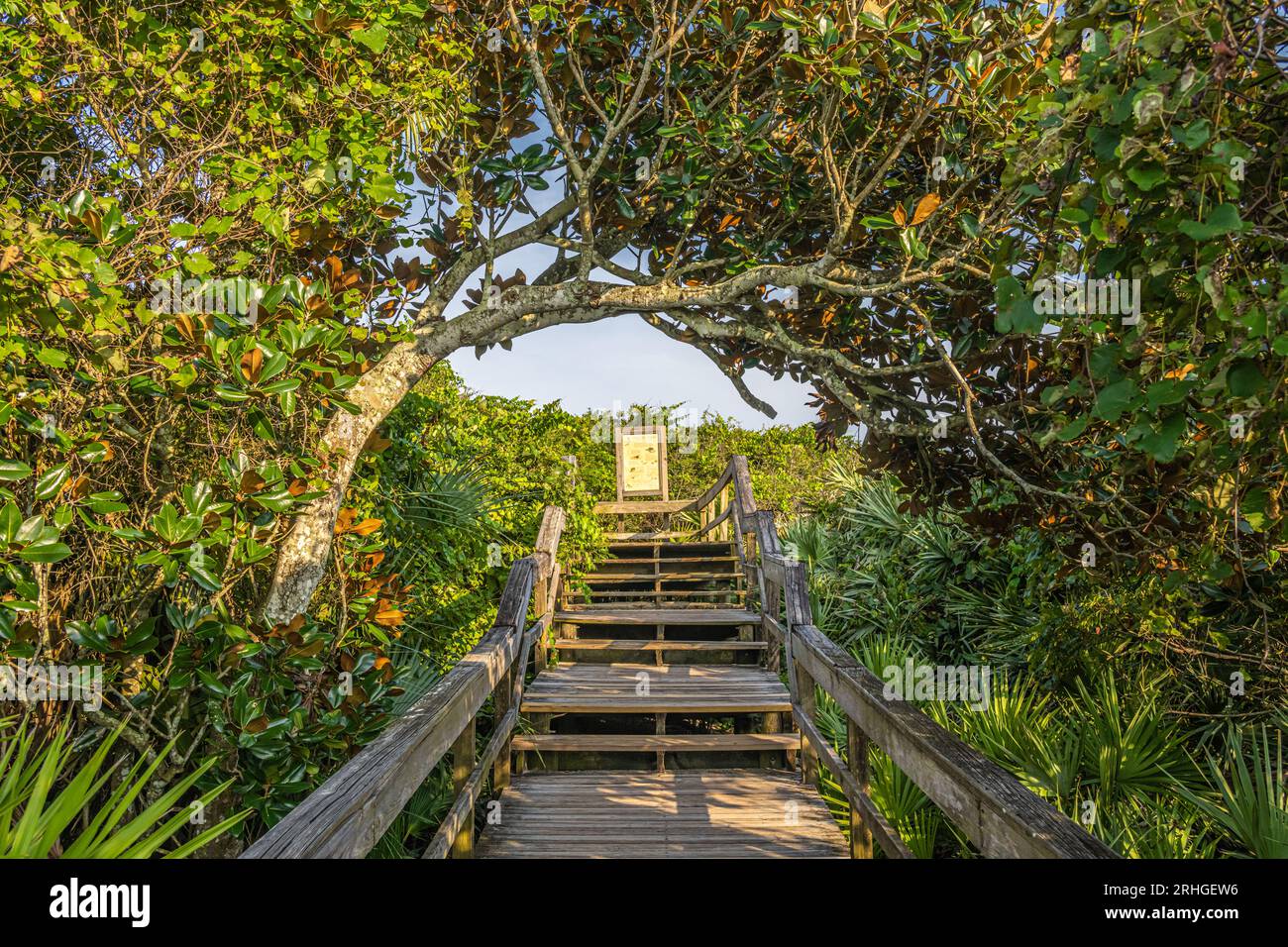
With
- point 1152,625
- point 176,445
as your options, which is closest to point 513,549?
point 176,445

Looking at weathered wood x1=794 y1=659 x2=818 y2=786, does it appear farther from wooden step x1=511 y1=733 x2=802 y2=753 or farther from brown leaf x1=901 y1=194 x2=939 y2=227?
brown leaf x1=901 y1=194 x2=939 y2=227

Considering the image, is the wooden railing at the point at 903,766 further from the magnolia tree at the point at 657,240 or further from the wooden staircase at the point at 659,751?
the magnolia tree at the point at 657,240

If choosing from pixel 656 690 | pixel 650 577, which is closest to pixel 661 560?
pixel 650 577

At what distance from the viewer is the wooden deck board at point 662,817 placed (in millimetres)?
3086

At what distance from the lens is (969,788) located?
1592 millimetres

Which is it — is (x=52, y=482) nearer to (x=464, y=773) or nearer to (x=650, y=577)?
(x=464, y=773)

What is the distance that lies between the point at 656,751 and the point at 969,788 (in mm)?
2932

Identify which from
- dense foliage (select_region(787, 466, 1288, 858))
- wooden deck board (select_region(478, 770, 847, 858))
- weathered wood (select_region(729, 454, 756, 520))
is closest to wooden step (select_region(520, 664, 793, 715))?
wooden deck board (select_region(478, 770, 847, 858))

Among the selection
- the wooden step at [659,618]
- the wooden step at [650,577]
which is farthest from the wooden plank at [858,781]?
the wooden step at [650,577]

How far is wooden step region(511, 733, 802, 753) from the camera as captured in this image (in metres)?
4.28

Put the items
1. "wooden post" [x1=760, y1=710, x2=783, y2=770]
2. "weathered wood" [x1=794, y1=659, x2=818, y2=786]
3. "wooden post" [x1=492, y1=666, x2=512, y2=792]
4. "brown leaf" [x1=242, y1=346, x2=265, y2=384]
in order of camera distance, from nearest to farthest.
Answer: "brown leaf" [x1=242, y1=346, x2=265, y2=384], "wooden post" [x1=492, y1=666, x2=512, y2=792], "weathered wood" [x1=794, y1=659, x2=818, y2=786], "wooden post" [x1=760, y1=710, x2=783, y2=770]

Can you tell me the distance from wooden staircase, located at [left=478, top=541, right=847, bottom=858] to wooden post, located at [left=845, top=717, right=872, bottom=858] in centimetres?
26

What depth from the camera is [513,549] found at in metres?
6.41
